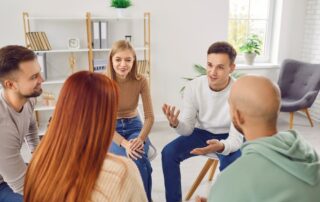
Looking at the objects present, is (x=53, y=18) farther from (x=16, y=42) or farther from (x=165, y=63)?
(x=165, y=63)

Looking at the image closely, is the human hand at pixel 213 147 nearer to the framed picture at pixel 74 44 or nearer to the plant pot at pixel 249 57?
the framed picture at pixel 74 44

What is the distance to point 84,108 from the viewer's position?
100cm

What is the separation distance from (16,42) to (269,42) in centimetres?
333

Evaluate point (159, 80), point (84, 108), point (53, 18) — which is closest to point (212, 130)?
point (84, 108)

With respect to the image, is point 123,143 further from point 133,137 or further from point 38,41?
point 38,41

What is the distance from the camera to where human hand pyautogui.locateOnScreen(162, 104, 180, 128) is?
193cm

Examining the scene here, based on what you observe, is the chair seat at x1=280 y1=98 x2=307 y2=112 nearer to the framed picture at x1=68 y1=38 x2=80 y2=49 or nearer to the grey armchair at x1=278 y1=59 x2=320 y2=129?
the grey armchair at x1=278 y1=59 x2=320 y2=129

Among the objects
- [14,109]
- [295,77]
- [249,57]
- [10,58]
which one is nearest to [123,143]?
[14,109]

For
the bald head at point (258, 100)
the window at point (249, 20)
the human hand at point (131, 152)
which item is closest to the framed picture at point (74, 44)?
the human hand at point (131, 152)

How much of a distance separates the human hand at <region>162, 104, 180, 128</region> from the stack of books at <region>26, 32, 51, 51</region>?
2.01 meters

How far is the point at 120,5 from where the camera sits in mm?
3498

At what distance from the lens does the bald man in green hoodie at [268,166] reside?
869mm

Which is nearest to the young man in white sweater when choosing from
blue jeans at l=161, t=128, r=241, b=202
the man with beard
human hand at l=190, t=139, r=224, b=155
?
blue jeans at l=161, t=128, r=241, b=202

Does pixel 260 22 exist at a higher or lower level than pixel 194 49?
higher
